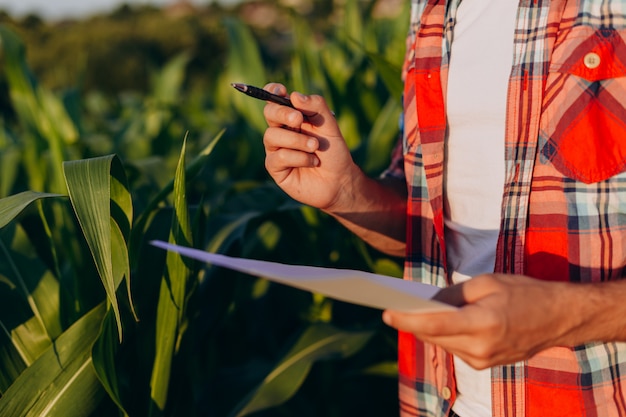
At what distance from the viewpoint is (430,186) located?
1.07 m

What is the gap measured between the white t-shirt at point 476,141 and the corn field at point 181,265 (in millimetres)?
410

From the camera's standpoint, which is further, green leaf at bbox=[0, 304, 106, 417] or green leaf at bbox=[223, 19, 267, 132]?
green leaf at bbox=[223, 19, 267, 132]

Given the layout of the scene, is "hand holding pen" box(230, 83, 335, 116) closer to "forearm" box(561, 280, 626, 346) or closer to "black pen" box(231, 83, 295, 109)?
"black pen" box(231, 83, 295, 109)

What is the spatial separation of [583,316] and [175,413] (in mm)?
721

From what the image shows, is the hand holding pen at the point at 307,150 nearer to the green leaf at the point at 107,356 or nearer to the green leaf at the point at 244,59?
the green leaf at the point at 107,356

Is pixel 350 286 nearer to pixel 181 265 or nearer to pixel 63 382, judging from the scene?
pixel 181 265

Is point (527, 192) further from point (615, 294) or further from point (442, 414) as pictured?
point (442, 414)

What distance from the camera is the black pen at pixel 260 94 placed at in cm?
87

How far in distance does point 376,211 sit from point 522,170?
0.98 ft

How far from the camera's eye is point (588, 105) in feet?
2.98

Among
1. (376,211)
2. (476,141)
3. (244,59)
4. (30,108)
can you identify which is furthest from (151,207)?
(244,59)

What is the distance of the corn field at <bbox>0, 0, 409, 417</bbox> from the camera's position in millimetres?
998

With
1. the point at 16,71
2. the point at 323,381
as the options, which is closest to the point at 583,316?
the point at 323,381

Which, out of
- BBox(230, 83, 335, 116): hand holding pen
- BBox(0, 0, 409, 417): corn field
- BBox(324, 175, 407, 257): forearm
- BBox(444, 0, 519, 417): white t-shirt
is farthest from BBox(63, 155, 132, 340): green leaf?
BBox(444, 0, 519, 417): white t-shirt
